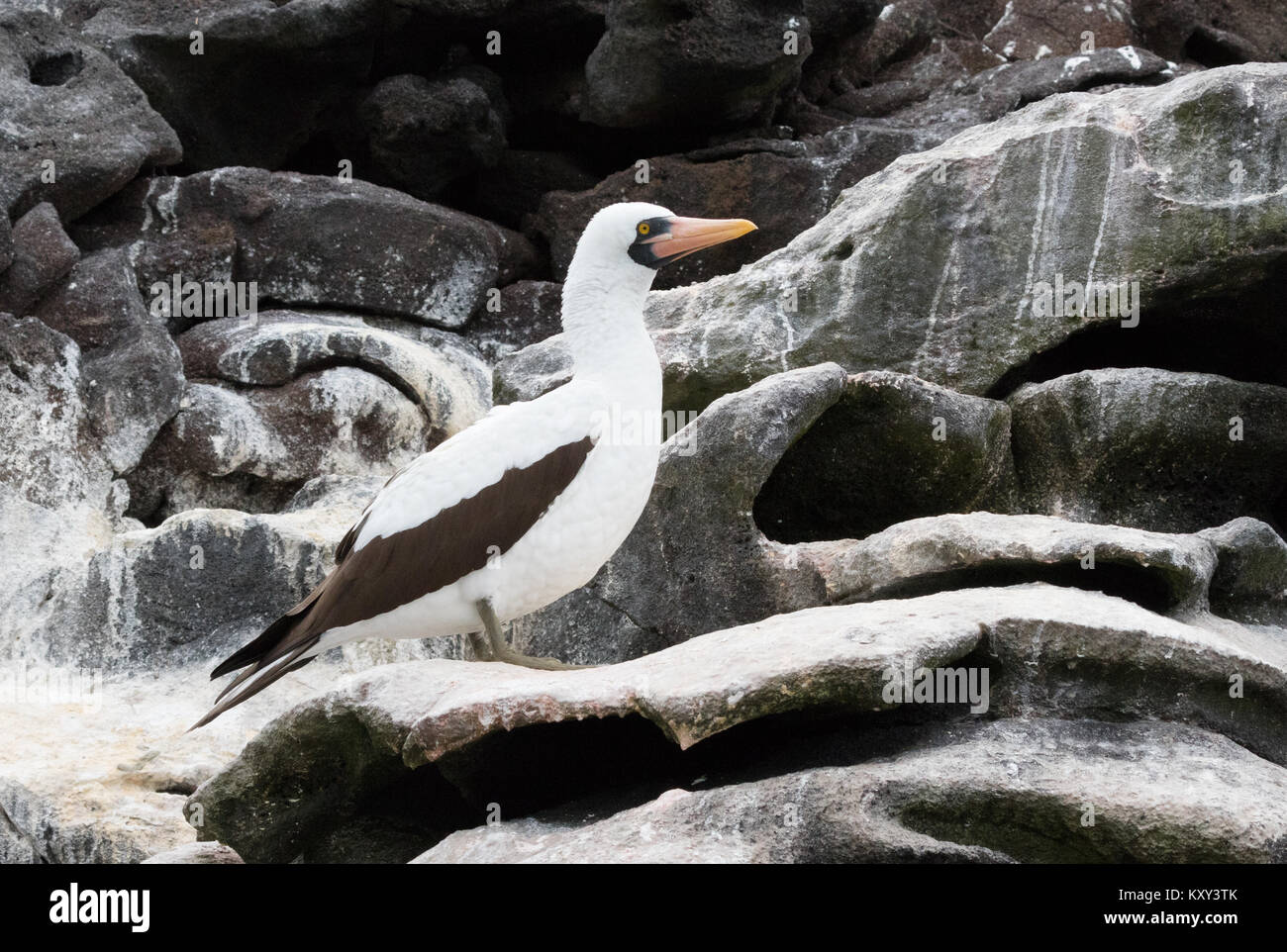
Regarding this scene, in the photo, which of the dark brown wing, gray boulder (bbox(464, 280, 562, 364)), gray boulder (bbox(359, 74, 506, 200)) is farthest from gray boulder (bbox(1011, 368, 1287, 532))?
gray boulder (bbox(359, 74, 506, 200))

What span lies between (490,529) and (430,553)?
0.79 feet

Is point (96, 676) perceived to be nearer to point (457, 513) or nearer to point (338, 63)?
point (457, 513)

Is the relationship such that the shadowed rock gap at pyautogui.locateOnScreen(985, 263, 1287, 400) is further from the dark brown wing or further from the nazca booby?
the dark brown wing

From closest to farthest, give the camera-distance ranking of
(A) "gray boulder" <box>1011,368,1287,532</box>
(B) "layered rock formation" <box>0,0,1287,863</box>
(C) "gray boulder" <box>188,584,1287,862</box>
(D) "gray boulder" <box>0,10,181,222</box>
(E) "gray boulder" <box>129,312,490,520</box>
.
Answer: (C) "gray boulder" <box>188,584,1287,862</box> → (B) "layered rock formation" <box>0,0,1287,863</box> → (A) "gray boulder" <box>1011,368,1287,532</box> → (E) "gray boulder" <box>129,312,490,520</box> → (D) "gray boulder" <box>0,10,181,222</box>

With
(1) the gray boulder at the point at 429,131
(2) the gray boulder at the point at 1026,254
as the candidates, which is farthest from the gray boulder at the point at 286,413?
(2) the gray boulder at the point at 1026,254

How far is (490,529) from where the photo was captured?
602cm

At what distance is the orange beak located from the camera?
21.8ft

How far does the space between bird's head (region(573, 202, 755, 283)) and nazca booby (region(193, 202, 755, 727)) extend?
64 centimetres

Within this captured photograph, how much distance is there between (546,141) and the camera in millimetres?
14828

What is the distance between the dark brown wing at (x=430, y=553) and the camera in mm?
6000

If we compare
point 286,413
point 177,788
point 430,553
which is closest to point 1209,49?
point 286,413

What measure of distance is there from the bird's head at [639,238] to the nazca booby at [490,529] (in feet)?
2.09

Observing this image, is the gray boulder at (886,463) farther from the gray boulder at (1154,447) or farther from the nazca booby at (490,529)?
the nazca booby at (490,529)

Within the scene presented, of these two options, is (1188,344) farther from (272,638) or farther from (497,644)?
(272,638)
